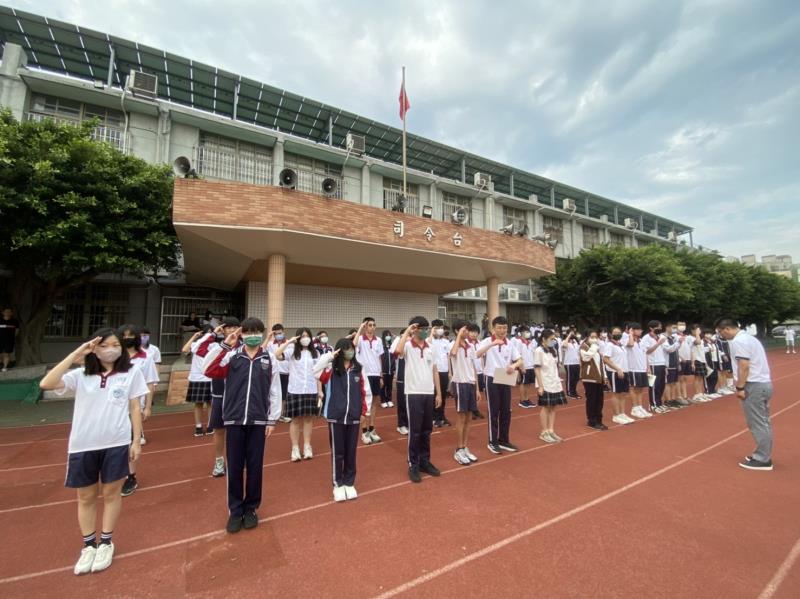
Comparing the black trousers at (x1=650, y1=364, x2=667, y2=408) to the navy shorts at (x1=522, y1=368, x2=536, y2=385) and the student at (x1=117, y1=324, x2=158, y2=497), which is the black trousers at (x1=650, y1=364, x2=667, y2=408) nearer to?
the navy shorts at (x1=522, y1=368, x2=536, y2=385)

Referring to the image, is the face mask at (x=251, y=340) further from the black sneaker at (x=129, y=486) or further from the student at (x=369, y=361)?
the black sneaker at (x=129, y=486)

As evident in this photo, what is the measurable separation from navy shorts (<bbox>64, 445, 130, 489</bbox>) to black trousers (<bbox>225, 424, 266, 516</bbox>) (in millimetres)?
726

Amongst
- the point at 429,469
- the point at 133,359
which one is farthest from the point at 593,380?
the point at 133,359

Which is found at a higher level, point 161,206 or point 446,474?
point 161,206

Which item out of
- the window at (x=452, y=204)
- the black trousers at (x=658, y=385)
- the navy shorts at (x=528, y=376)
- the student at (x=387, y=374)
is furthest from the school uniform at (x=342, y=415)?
the window at (x=452, y=204)

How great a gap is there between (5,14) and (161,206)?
8.57m

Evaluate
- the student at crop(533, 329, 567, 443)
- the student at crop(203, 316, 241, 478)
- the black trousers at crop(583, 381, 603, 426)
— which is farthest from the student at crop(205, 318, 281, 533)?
the black trousers at crop(583, 381, 603, 426)

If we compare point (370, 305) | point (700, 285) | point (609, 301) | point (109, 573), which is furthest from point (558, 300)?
point (109, 573)

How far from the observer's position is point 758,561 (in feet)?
8.82

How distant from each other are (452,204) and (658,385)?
13.8 m

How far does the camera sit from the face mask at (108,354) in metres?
2.69

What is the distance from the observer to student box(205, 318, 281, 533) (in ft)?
10.2

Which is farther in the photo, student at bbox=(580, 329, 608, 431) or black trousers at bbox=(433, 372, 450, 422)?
black trousers at bbox=(433, 372, 450, 422)

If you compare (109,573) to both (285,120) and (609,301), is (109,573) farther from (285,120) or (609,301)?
(609,301)
